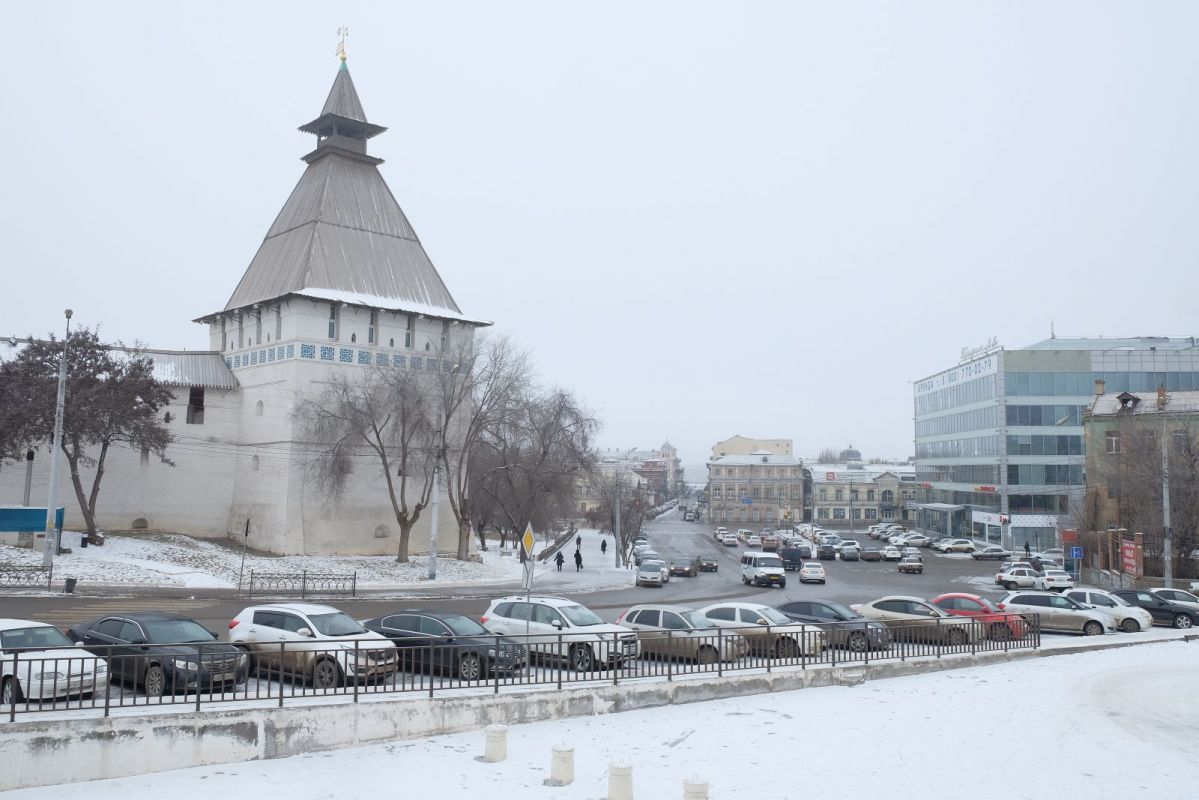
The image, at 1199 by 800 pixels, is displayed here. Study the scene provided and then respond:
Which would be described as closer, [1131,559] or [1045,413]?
[1131,559]

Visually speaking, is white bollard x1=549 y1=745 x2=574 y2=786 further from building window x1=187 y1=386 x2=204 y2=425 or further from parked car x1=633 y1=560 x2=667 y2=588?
building window x1=187 y1=386 x2=204 y2=425

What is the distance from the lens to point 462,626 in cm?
1705

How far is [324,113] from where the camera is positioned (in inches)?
2143

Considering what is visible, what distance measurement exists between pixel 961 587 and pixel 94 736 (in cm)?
4156

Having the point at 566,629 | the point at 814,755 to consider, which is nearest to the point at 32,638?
the point at 566,629

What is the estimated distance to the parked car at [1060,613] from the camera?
26.3 m

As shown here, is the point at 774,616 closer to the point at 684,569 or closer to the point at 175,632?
the point at 175,632

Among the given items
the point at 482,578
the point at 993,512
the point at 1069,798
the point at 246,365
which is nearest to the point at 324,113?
the point at 246,365

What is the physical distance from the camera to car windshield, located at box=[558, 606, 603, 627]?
729 inches

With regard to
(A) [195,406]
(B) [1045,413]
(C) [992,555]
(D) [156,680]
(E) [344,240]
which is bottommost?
(C) [992,555]

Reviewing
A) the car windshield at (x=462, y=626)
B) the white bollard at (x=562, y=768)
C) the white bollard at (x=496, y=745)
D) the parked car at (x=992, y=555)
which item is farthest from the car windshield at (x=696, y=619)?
the parked car at (x=992, y=555)

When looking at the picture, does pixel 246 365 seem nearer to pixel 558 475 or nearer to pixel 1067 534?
pixel 558 475

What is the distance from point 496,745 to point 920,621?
1348 centimetres

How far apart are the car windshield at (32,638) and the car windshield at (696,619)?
11.4 meters
